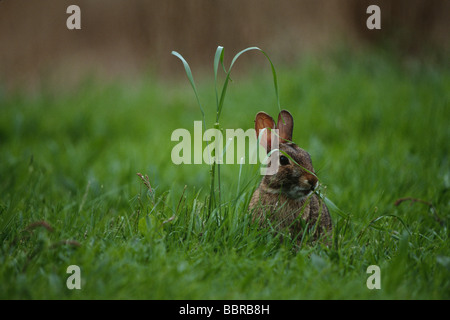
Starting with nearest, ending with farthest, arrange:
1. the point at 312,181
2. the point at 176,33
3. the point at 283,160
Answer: the point at 312,181 → the point at 283,160 → the point at 176,33

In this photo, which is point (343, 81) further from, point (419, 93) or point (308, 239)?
point (308, 239)

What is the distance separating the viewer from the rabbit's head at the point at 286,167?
2.73 m

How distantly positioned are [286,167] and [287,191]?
0.50ft

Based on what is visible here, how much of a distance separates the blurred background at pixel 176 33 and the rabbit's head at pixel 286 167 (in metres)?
5.06

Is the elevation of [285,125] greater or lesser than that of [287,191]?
greater

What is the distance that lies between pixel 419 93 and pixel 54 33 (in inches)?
249

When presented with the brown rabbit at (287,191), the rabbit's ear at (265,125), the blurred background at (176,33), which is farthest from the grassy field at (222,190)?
the blurred background at (176,33)

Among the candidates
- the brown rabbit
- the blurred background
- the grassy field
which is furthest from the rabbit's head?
the blurred background

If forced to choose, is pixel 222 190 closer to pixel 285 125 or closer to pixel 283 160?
pixel 283 160

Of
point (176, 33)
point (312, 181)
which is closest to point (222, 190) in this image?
point (312, 181)

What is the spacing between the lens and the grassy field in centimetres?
218

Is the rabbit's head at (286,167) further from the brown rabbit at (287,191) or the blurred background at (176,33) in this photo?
the blurred background at (176,33)

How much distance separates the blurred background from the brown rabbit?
510 centimetres

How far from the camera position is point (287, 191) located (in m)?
2.81
